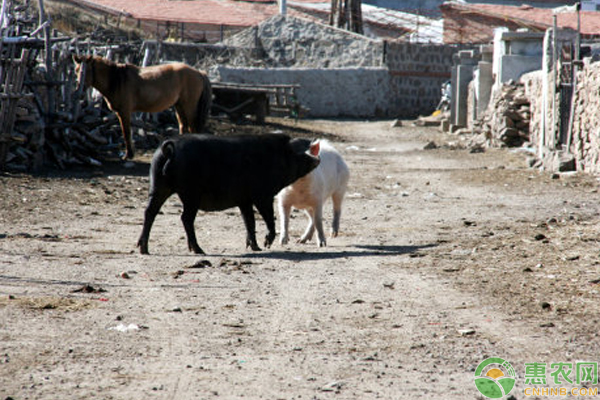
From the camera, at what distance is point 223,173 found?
26.8ft

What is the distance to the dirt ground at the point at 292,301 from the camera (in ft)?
14.4

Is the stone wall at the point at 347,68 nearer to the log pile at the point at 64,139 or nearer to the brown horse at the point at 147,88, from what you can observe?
the log pile at the point at 64,139

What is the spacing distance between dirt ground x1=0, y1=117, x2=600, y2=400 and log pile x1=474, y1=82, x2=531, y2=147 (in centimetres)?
817

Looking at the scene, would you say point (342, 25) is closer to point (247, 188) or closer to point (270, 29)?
point (270, 29)

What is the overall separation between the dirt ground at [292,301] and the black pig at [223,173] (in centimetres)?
37

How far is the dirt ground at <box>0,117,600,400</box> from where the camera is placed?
4.38m

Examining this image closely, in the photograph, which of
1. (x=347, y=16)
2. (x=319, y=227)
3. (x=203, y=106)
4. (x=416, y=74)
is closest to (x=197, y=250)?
(x=319, y=227)

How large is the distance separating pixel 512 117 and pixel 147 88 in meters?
8.85

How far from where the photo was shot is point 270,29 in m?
38.2

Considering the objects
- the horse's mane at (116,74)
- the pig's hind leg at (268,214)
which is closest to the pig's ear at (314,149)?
the pig's hind leg at (268,214)

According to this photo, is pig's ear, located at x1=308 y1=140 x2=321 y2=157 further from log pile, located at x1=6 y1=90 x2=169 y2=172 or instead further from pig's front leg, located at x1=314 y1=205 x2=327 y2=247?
log pile, located at x1=6 y1=90 x2=169 y2=172

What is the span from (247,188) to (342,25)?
35.8m

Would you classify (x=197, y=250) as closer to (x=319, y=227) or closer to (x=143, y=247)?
(x=143, y=247)

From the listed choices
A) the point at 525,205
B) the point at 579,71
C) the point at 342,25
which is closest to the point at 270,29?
the point at 342,25
